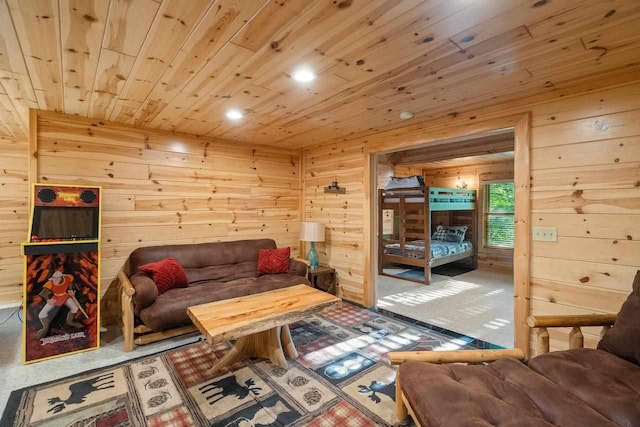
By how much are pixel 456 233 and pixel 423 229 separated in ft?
5.62

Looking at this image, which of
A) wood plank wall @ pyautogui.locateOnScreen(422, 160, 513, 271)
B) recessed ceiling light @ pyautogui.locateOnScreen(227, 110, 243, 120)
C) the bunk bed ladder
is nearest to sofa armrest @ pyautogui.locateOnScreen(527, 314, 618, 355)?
recessed ceiling light @ pyautogui.locateOnScreen(227, 110, 243, 120)

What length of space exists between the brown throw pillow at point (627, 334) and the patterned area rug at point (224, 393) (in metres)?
1.27

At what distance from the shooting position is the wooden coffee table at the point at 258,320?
6.72 feet

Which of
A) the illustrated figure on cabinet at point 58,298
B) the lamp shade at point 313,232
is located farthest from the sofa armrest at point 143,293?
the lamp shade at point 313,232

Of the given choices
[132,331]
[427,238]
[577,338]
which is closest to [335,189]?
[427,238]

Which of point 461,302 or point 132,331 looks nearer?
point 132,331

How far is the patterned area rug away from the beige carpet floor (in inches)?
26.0

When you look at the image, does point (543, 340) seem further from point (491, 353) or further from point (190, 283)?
point (190, 283)

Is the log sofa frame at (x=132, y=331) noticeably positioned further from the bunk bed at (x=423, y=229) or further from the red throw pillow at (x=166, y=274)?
the bunk bed at (x=423, y=229)

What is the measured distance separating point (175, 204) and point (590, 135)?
409cm

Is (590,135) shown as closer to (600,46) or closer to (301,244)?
(600,46)

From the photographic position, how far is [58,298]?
256 centimetres

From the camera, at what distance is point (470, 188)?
6953 millimetres

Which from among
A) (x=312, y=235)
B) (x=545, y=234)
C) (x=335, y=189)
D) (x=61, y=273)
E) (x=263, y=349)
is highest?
(x=335, y=189)
